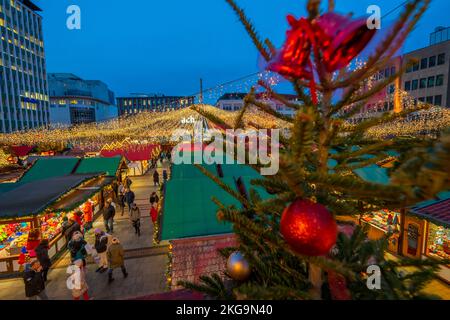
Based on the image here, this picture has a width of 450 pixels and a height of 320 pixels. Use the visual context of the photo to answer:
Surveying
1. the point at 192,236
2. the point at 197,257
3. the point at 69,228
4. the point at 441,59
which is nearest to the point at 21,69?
the point at 69,228

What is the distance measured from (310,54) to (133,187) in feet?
71.0

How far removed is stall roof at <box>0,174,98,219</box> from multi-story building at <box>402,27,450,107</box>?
152 feet

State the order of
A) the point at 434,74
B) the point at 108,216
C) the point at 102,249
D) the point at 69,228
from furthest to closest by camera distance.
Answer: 1. the point at 434,74
2. the point at 108,216
3. the point at 69,228
4. the point at 102,249

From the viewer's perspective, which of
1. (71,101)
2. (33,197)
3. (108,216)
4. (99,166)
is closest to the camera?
(33,197)

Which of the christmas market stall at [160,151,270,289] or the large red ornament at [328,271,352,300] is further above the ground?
the large red ornament at [328,271,352,300]

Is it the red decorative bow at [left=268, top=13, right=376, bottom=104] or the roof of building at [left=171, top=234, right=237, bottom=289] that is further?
the roof of building at [left=171, top=234, right=237, bottom=289]

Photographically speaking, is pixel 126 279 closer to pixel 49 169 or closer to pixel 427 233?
pixel 427 233

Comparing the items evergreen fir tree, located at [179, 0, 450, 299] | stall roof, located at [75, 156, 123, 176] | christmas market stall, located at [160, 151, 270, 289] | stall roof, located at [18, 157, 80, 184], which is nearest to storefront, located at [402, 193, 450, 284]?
christmas market stall, located at [160, 151, 270, 289]

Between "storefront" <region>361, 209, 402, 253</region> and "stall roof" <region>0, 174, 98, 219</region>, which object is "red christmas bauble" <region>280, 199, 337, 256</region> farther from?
"storefront" <region>361, 209, 402, 253</region>

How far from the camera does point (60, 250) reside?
33.9ft

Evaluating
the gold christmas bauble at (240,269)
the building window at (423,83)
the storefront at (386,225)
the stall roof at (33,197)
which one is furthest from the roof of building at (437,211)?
the building window at (423,83)

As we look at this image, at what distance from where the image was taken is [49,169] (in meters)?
15.8

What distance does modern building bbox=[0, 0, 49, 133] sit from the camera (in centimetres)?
5675

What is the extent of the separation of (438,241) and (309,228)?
10.9m
